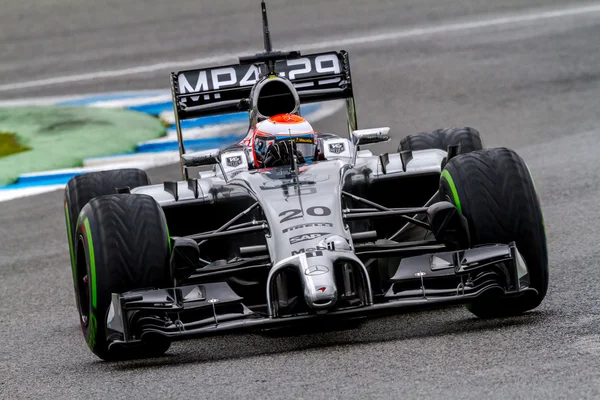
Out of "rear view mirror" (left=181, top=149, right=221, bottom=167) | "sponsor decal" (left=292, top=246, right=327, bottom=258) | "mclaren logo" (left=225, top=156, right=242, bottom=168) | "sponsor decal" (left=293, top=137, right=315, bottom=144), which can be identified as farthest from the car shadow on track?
"rear view mirror" (left=181, top=149, right=221, bottom=167)

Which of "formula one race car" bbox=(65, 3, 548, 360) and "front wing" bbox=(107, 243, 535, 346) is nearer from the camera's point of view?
"front wing" bbox=(107, 243, 535, 346)

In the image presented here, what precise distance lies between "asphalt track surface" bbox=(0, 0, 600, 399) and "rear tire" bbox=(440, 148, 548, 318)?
18 centimetres

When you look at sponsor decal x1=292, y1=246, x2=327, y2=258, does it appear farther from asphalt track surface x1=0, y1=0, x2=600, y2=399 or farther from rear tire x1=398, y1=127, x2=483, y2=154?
rear tire x1=398, y1=127, x2=483, y2=154

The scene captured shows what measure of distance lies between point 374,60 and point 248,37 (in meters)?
3.75

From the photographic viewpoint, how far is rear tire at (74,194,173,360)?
748 cm

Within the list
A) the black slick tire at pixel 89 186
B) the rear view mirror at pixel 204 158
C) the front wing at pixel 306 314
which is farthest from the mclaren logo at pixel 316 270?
the black slick tire at pixel 89 186

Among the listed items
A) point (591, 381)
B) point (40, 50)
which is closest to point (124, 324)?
point (591, 381)

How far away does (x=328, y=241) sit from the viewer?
24.0ft

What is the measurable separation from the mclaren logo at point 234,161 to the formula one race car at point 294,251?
14mm

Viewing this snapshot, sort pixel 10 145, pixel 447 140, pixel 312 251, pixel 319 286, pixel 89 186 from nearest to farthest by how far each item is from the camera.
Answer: pixel 319 286, pixel 312 251, pixel 89 186, pixel 447 140, pixel 10 145

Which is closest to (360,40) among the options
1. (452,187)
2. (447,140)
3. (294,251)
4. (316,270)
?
(447,140)

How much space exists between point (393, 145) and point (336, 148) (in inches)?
285

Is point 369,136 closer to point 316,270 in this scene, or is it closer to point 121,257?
point 316,270

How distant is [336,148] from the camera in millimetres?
9227
